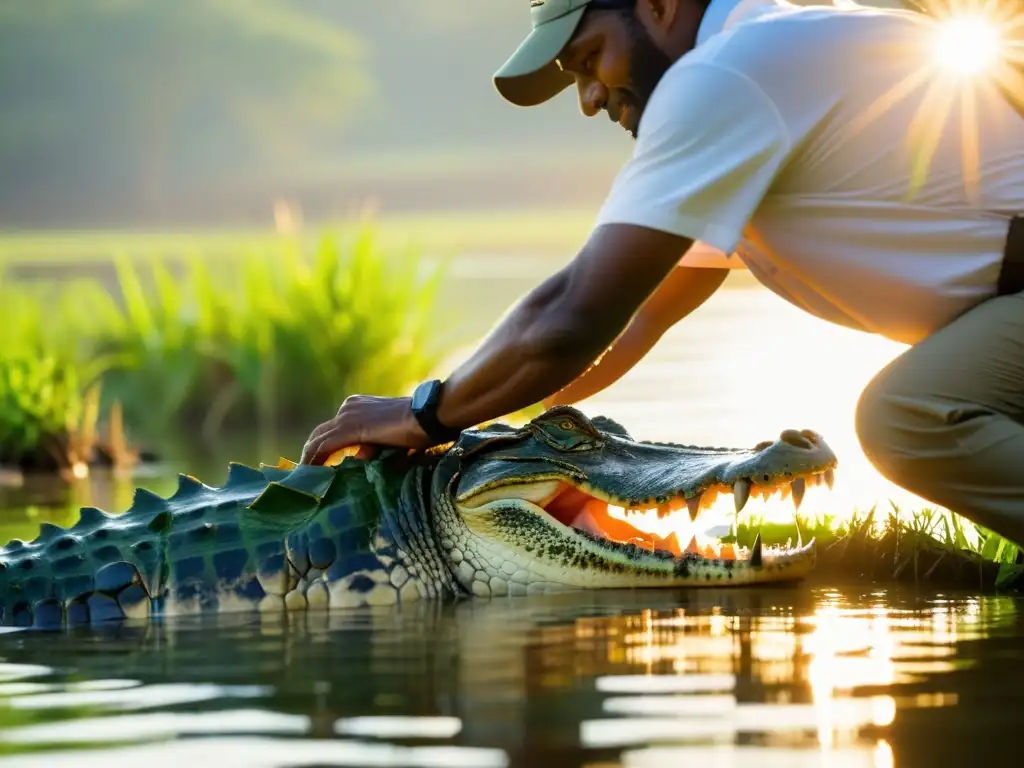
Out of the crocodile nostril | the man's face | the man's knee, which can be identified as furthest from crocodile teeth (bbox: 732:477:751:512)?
the man's face

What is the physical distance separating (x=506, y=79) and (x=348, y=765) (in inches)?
97.9

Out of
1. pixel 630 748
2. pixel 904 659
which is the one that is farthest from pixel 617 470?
pixel 630 748

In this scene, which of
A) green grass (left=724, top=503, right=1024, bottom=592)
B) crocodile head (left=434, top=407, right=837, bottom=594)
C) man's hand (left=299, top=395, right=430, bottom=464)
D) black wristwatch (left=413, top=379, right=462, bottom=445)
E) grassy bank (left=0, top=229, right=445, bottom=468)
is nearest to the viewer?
black wristwatch (left=413, top=379, right=462, bottom=445)

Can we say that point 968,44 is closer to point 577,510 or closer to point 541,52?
point 541,52

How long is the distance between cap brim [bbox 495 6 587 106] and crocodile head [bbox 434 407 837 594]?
98 cm

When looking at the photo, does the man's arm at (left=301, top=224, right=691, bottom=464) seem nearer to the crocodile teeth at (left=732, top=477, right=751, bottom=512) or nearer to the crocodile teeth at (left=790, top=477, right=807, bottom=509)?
the crocodile teeth at (left=732, top=477, right=751, bottom=512)

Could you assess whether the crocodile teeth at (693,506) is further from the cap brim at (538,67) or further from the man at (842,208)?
the cap brim at (538,67)

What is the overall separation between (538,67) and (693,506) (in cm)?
132

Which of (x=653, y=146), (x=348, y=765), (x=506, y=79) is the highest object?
(x=506, y=79)

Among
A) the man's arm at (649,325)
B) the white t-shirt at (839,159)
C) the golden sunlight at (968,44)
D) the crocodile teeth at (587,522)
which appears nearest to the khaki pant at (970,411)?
the white t-shirt at (839,159)

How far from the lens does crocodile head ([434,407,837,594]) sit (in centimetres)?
514

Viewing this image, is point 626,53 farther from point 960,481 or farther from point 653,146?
point 960,481

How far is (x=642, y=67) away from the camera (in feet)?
15.5

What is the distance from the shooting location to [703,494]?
501 cm
